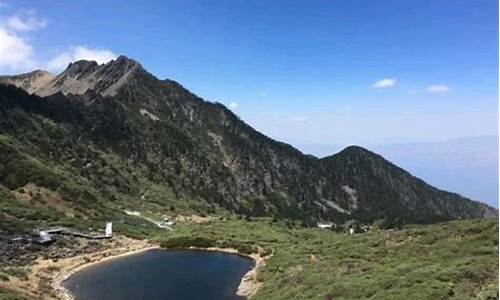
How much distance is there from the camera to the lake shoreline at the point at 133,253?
163 feet

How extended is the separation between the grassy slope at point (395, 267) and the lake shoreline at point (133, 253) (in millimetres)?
1561

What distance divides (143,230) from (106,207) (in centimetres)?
1875

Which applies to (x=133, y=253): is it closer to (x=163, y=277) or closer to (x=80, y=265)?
(x=80, y=265)

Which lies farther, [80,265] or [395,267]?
[80,265]

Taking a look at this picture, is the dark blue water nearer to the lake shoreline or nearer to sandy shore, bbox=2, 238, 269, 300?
the lake shoreline

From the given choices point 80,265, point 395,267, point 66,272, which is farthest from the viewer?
point 80,265

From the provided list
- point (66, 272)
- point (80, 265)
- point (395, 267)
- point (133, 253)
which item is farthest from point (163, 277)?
point (395, 267)

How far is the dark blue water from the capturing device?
49.4 m

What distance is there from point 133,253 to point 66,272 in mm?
11963

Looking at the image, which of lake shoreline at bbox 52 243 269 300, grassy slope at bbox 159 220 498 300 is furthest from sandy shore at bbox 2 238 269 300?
grassy slope at bbox 159 220 498 300

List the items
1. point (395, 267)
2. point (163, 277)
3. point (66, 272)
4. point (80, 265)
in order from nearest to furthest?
point (395, 267), point (163, 277), point (66, 272), point (80, 265)

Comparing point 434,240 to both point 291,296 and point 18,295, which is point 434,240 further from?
point 18,295

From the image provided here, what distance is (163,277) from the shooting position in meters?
55.4

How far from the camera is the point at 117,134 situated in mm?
185250
